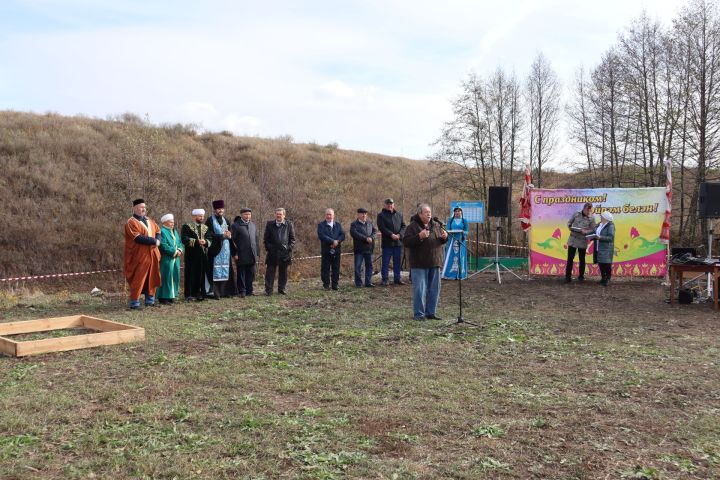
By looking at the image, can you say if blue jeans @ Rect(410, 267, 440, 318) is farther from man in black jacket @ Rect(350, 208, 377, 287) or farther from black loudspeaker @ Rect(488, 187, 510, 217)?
black loudspeaker @ Rect(488, 187, 510, 217)

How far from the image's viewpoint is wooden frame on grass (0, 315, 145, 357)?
22.3 feet

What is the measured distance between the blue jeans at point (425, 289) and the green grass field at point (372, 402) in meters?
0.32

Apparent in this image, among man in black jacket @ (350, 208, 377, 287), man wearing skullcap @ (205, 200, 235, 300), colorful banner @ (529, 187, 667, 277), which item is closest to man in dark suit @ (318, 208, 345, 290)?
man in black jacket @ (350, 208, 377, 287)

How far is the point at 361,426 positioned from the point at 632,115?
1853cm

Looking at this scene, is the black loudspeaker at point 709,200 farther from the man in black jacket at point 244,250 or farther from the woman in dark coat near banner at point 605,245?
the man in black jacket at point 244,250

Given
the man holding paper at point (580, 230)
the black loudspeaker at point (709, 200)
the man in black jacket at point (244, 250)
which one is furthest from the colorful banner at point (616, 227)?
the man in black jacket at point (244, 250)

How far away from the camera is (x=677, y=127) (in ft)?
63.2

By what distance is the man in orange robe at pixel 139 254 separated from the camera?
10258 millimetres

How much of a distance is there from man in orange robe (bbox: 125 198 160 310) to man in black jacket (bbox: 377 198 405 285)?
4.78 meters

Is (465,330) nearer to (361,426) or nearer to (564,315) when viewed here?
(564,315)

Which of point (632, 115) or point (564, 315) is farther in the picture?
point (632, 115)

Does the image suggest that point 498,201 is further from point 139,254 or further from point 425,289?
point 139,254

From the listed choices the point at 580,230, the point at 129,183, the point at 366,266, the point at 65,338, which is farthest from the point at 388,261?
the point at 129,183

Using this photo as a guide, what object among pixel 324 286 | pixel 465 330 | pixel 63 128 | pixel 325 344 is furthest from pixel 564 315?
pixel 63 128
